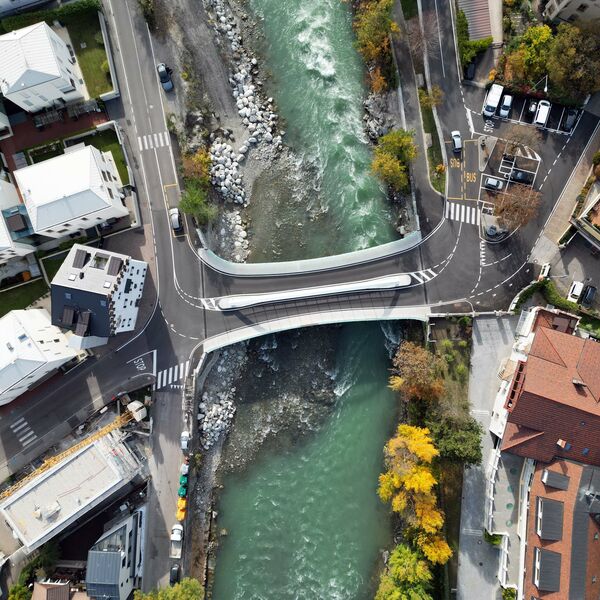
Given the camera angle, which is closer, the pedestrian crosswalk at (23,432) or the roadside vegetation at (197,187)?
the roadside vegetation at (197,187)

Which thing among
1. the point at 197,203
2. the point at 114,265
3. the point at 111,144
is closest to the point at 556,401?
the point at 197,203

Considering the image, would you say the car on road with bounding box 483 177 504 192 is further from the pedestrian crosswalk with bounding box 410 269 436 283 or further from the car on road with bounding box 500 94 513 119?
the pedestrian crosswalk with bounding box 410 269 436 283

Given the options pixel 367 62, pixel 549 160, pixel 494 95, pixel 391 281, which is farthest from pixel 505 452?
pixel 367 62

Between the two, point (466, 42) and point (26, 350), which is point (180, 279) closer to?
point (26, 350)

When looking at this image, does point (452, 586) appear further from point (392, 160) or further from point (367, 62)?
point (367, 62)

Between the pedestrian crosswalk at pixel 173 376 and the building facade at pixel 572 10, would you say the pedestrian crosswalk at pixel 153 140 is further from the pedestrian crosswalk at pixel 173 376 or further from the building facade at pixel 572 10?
the building facade at pixel 572 10

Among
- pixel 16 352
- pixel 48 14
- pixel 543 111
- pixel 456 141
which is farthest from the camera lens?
pixel 48 14

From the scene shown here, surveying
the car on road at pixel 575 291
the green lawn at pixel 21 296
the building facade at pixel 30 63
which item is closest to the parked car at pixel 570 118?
the car on road at pixel 575 291
